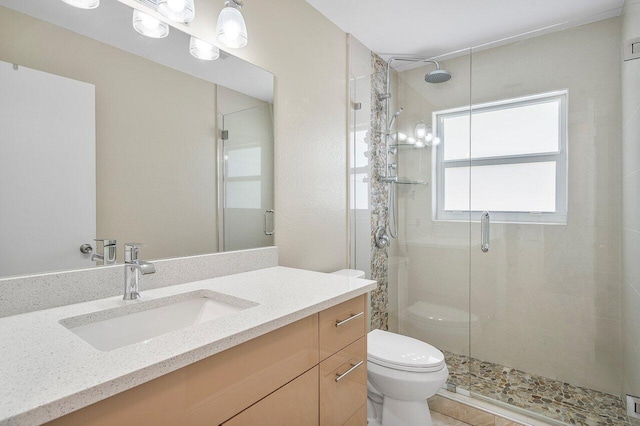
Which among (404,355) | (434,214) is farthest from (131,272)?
(434,214)

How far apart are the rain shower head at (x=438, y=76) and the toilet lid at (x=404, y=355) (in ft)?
6.28

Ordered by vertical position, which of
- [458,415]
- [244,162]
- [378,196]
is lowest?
[458,415]

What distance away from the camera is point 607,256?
2.08 m

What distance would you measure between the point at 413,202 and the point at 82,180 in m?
2.20

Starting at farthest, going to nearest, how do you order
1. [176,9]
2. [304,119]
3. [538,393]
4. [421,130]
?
[421,130]
[538,393]
[304,119]
[176,9]

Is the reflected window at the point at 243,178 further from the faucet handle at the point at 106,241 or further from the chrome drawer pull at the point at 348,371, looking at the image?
the chrome drawer pull at the point at 348,371

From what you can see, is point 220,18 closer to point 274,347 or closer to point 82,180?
point 82,180

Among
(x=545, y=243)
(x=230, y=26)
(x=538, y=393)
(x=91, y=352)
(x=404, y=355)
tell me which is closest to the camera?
(x=91, y=352)

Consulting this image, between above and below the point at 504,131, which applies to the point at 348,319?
below

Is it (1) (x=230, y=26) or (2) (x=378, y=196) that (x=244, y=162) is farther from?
(2) (x=378, y=196)

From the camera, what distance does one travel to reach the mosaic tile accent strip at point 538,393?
1.92 m

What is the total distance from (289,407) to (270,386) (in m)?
0.12

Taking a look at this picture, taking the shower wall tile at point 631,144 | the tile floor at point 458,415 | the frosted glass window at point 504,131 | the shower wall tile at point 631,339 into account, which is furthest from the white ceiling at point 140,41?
the shower wall tile at point 631,339

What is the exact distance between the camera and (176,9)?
121 cm
